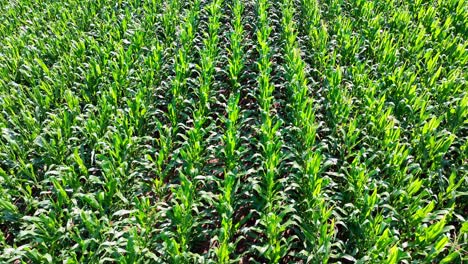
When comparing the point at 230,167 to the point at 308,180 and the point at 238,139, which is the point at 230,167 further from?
the point at 308,180

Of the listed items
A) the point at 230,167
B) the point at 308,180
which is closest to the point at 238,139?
the point at 230,167

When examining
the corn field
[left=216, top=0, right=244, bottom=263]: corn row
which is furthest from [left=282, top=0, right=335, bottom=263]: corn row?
[left=216, top=0, right=244, bottom=263]: corn row

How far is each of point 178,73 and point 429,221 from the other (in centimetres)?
290

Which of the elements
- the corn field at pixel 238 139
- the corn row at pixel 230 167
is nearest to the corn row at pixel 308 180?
the corn field at pixel 238 139

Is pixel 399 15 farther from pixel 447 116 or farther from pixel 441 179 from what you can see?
pixel 441 179

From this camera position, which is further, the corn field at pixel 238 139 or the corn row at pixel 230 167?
the corn field at pixel 238 139

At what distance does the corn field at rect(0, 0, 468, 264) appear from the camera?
10.4 ft

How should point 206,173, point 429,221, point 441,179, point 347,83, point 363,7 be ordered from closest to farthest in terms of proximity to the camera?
point 429,221, point 441,179, point 206,173, point 347,83, point 363,7

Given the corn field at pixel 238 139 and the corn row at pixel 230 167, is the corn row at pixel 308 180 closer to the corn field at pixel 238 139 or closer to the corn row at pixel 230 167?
the corn field at pixel 238 139

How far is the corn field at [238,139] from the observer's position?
3.17 m

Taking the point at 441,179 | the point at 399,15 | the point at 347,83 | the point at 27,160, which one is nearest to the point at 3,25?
the point at 27,160

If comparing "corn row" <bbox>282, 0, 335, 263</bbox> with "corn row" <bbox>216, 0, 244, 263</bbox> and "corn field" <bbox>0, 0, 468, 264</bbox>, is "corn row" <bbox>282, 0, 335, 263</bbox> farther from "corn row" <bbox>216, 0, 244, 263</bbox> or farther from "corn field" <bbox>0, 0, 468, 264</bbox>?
"corn row" <bbox>216, 0, 244, 263</bbox>

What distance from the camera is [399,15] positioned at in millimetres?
5512

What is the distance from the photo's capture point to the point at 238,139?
12.8 ft
